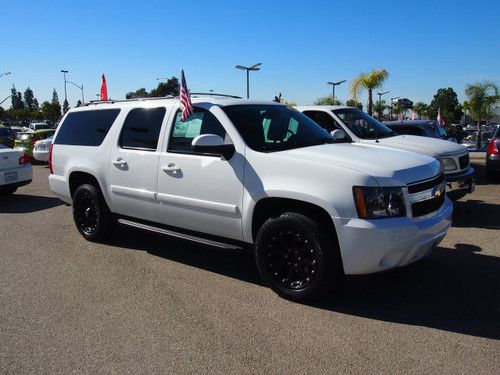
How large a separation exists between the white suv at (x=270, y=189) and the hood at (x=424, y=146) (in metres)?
2.99

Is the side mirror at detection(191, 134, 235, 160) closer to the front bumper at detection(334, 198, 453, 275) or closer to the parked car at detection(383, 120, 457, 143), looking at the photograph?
the front bumper at detection(334, 198, 453, 275)

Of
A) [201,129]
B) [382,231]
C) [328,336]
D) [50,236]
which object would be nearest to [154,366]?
[328,336]

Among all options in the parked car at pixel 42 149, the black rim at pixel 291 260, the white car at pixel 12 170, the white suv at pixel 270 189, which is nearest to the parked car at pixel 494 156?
the white suv at pixel 270 189

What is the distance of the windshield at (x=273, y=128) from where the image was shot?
4.54 metres

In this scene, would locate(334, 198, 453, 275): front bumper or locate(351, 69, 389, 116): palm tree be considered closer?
locate(334, 198, 453, 275): front bumper

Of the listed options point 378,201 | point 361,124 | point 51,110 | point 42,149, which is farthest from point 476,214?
point 51,110

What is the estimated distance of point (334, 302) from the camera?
163 inches

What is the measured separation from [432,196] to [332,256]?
1.11 m

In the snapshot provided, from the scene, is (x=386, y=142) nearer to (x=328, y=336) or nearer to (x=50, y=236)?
(x=328, y=336)

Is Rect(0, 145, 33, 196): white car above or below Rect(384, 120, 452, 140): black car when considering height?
below

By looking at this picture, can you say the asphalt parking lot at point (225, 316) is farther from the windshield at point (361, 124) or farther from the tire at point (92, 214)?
the windshield at point (361, 124)

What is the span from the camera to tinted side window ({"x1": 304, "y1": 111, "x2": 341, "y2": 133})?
8.54 metres

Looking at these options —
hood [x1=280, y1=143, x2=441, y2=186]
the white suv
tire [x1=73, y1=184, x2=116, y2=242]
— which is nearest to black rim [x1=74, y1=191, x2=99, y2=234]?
tire [x1=73, y1=184, x2=116, y2=242]

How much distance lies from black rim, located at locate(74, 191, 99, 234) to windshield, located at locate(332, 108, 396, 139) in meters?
4.72
